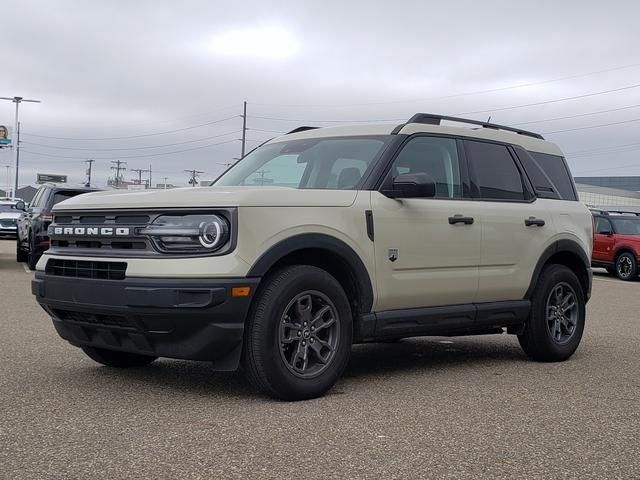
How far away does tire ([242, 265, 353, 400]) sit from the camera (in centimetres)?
491

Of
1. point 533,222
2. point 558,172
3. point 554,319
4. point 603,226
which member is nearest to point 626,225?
point 603,226

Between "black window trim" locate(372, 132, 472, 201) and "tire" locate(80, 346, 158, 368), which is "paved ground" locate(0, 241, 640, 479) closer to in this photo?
"tire" locate(80, 346, 158, 368)

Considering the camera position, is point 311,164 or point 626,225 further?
point 626,225

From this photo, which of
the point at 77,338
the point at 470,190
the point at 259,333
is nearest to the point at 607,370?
the point at 470,190

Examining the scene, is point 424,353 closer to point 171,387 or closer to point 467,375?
point 467,375

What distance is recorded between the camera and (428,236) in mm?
5977

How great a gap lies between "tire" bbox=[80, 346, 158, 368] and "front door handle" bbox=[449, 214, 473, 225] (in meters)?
2.47

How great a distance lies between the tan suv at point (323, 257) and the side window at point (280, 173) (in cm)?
2

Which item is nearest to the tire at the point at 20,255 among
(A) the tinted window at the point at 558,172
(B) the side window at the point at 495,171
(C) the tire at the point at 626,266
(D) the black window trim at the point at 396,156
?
(C) the tire at the point at 626,266

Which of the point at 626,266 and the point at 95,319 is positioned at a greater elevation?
the point at 95,319

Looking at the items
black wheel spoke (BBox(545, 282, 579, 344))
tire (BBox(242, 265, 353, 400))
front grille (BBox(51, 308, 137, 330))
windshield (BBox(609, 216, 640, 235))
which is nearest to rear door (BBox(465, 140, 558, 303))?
black wheel spoke (BBox(545, 282, 579, 344))

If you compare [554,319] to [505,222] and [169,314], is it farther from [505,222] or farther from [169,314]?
[169,314]

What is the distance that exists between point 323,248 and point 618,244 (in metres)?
17.5

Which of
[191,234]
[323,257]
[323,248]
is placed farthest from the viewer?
[323,257]
